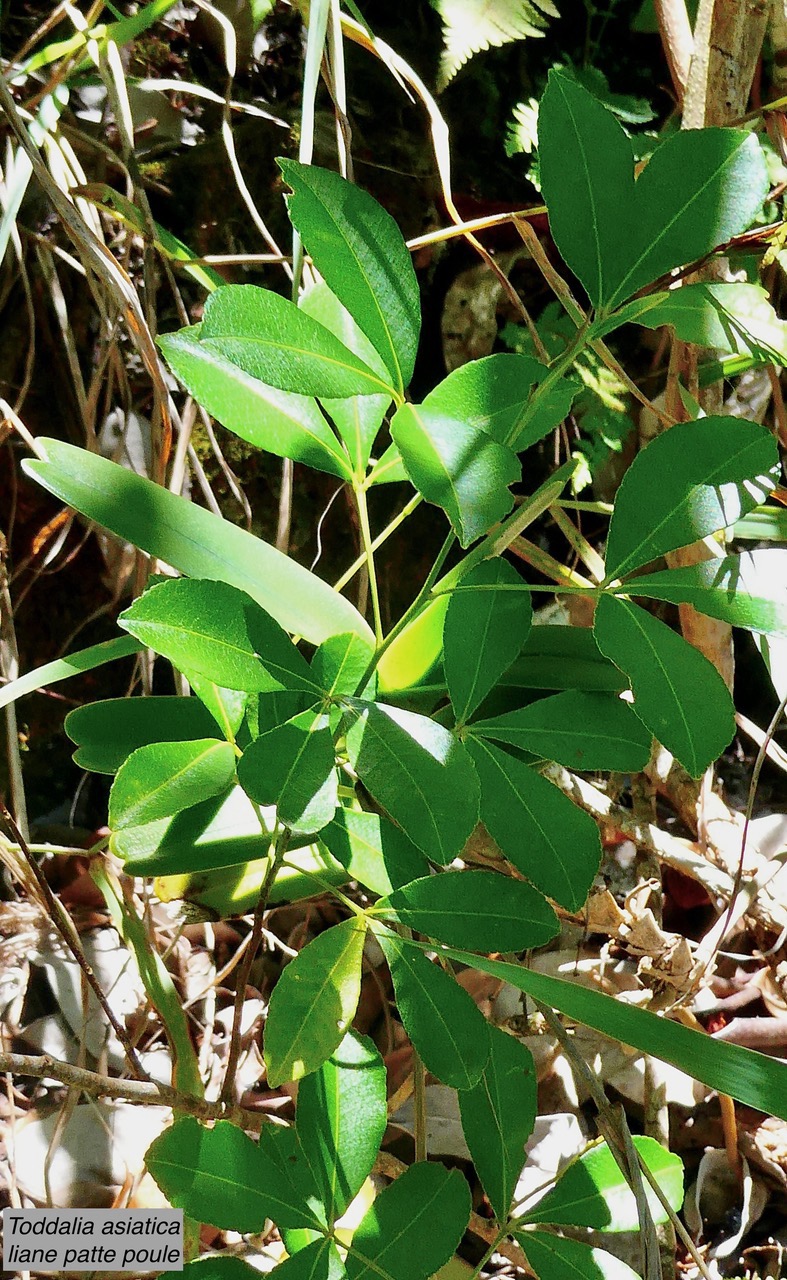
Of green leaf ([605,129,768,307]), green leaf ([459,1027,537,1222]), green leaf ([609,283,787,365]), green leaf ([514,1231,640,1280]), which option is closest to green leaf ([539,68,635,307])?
green leaf ([605,129,768,307])

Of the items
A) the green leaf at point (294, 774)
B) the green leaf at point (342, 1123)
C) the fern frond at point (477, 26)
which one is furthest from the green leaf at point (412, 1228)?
the fern frond at point (477, 26)

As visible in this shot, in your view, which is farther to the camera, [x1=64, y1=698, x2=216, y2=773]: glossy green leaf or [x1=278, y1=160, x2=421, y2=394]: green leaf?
[x1=64, y1=698, x2=216, y2=773]: glossy green leaf

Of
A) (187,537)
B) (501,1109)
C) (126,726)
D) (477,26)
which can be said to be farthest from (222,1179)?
(477,26)

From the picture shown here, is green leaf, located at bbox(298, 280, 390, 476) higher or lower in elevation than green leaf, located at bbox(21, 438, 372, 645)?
higher

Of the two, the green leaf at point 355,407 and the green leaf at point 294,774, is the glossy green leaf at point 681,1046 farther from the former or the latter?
the green leaf at point 355,407

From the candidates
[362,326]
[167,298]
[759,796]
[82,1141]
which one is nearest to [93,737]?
[362,326]

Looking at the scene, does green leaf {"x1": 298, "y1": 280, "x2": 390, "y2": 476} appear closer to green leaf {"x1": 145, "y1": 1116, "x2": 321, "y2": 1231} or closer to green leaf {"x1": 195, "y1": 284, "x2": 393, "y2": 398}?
green leaf {"x1": 195, "y1": 284, "x2": 393, "y2": 398}
